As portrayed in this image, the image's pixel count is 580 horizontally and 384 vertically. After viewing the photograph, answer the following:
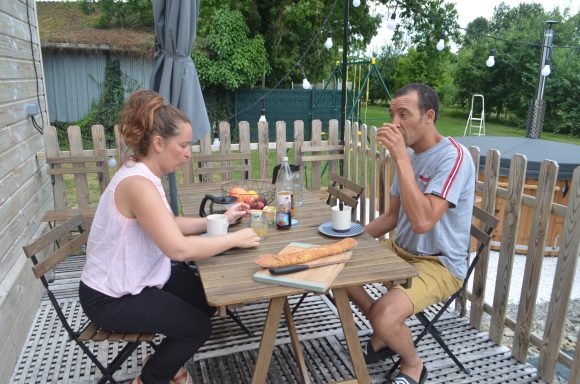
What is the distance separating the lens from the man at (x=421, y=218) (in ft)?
7.27

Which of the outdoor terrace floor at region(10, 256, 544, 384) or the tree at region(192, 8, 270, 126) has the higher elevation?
the tree at region(192, 8, 270, 126)

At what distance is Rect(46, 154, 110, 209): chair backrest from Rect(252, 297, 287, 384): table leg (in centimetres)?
321

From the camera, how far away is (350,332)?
6.83 ft

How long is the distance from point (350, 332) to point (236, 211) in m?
→ 0.93

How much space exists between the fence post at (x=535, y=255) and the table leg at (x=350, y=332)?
1.22 metres

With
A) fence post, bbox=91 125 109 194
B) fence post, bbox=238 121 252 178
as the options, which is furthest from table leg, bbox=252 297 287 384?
fence post, bbox=91 125 109 194

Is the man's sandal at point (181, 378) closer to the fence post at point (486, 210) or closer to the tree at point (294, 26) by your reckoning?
the fence post at point (486, 210)

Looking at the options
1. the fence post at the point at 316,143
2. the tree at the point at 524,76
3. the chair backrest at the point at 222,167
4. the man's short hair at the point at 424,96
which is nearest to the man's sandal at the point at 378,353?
the man's short hair at the point at 424,96

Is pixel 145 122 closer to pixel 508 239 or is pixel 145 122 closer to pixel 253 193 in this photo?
pixel 253 193

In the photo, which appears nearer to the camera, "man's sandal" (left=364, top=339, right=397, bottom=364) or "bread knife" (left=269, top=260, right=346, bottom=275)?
"bread knife" (left=269, top=260, right=346, bottom=275)

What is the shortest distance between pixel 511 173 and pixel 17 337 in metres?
3.41

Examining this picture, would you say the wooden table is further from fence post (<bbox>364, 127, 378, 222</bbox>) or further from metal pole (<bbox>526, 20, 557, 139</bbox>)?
metal pole (<bbox>526, 20, 557, 139</bbox>)

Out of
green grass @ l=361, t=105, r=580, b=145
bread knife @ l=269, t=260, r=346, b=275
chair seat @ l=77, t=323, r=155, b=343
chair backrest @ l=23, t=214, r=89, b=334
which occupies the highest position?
bread knife @ l=269, t=260, r=346, b=275

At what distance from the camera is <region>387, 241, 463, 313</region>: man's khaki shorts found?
226cm
